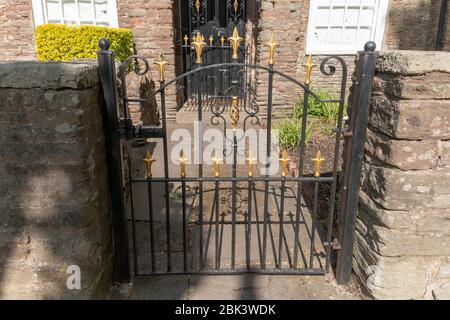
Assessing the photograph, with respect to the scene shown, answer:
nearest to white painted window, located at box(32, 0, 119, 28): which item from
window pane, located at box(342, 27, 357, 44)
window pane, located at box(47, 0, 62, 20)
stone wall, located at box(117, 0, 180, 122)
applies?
window pane, located at box(47, 0, 62, 20)

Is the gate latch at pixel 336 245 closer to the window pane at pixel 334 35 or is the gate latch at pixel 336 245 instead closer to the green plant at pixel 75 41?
the green plant at pixel 75 41

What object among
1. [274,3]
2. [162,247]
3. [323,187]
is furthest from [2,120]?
[274,3]

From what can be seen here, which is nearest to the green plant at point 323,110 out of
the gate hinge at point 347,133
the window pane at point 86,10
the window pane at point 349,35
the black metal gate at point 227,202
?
the window pane at point 349,35

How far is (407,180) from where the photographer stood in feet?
6.84

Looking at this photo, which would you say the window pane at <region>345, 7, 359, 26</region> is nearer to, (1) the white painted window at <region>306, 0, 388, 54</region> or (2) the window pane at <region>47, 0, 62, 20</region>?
(1) the white painted window at <region>306, 0, 388, 54</region>

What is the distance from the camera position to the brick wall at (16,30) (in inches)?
277

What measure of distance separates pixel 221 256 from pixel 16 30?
7.04 m

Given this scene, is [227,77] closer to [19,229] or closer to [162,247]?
[162,247]

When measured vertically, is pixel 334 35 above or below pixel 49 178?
above

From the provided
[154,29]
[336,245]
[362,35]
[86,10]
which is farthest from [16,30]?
[336,245]

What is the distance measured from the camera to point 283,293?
246 centimetres

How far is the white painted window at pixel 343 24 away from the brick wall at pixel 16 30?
19.6 ft

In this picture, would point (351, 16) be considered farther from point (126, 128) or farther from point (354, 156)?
point (126, 128)

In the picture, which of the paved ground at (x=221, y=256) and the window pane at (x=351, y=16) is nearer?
the paved ground at (x=221, y=256)
